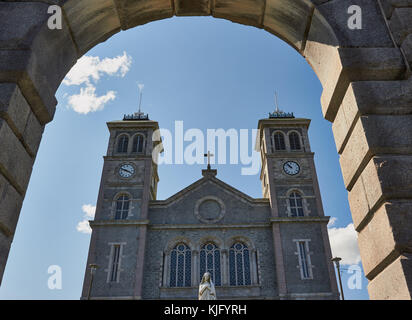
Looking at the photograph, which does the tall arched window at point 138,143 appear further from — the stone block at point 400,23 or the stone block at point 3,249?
the stone block at point 400,23

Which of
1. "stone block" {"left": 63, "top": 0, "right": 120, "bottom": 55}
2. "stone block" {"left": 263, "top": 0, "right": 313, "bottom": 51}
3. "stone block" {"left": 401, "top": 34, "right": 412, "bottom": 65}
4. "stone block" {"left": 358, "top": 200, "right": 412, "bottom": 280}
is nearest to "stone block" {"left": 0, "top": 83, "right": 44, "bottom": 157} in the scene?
"stone block" {"left": 63, "top": 0, "right": 120, "bottom": 55}

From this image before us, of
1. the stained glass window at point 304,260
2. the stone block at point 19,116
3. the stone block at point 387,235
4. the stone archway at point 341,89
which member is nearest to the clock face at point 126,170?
the stained glass window at point 304,260

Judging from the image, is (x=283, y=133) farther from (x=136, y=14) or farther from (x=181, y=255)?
(x=136, y=14)

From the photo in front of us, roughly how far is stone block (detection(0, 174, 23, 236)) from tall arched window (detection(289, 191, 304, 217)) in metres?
23.4

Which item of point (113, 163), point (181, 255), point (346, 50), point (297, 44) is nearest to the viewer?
point (346, 50)

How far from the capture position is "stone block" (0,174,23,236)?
2.63 metres

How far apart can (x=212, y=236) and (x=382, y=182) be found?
72.1 feet

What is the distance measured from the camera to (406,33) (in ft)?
10.3

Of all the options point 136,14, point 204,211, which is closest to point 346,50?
point 136,14

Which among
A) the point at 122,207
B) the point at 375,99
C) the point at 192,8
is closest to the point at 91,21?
the point at 192,8

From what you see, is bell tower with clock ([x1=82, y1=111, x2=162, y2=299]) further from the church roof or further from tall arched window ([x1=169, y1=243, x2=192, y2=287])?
tall arched window ([x1=169, y1=243, x2=192, y2=287])

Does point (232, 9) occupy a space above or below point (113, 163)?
below

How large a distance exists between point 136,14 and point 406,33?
9.08ft
